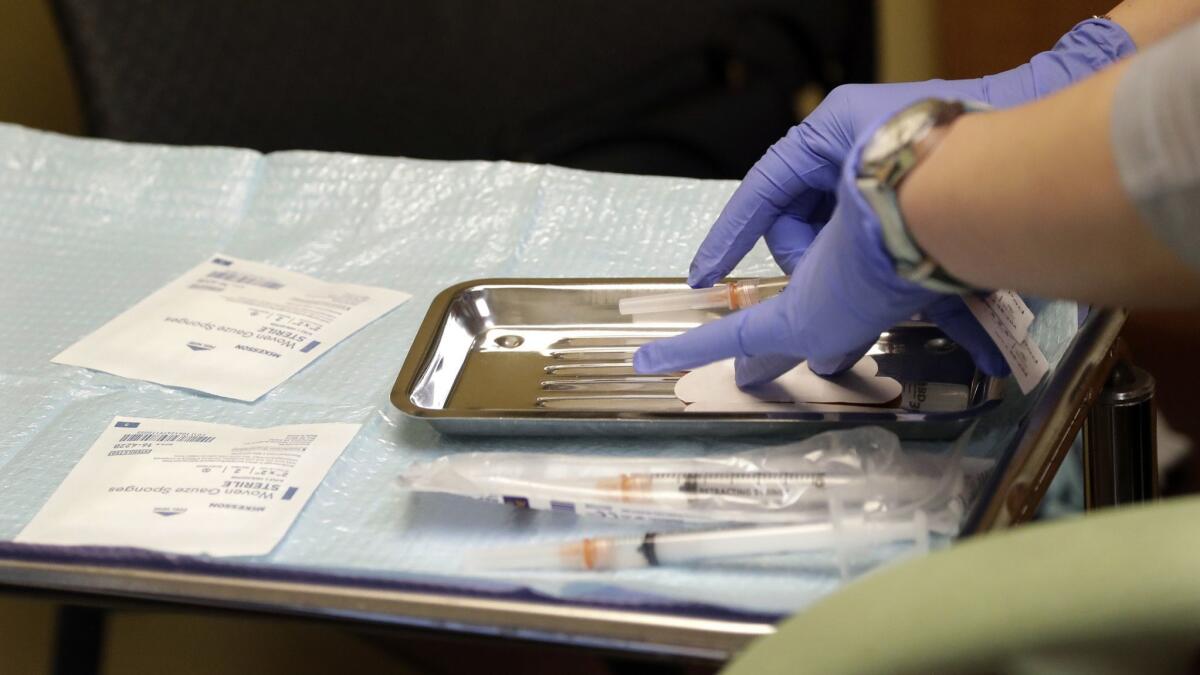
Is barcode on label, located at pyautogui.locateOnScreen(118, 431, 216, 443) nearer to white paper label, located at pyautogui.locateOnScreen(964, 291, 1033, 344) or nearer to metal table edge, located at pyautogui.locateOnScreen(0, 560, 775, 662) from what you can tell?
metal table edge, located at pyautogui.locateOnScreen(0, 560, 775, 662)

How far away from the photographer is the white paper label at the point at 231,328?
0.89 meters

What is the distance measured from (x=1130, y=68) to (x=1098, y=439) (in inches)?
17.0

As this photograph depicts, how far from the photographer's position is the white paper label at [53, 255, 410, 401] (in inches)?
35.2

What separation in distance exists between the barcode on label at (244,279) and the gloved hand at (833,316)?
385 millimetres

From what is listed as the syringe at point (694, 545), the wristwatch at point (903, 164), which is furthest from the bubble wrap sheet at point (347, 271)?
the wristwatch at point (903, 164)

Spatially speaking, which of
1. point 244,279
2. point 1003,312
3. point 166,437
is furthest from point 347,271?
point 1003,312

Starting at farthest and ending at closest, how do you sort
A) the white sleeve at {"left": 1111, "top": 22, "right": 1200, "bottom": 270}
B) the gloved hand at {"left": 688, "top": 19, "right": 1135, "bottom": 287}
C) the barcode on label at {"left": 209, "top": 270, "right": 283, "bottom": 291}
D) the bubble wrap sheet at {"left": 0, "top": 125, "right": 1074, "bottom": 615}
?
1. the barcode on label at {"left": 209, "top": 270, "right": 283, "bottom": 291}
2. the gloved hand at {"left": 688, "top": 19, "right": 1135, "bottom": 287}
3. the bubble wrap sheet at {"left": 0, "top": 125, "right": 1074, "bottom": 615}
4. the white sleeve at {"left": 1111, "top": 22, "right": 1200, "bottom": 270}

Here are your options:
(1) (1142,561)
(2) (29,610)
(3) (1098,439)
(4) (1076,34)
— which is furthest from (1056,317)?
(2) (29,610)

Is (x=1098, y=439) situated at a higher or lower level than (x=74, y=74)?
lower

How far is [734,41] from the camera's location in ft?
6.38

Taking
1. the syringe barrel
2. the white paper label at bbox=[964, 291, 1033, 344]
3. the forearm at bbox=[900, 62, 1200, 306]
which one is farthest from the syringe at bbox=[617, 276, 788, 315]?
the forearm at bbox=[900, 62, 1200, 306]

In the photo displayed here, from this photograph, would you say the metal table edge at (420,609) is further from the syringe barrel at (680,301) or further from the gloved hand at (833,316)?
the syringe barrel at (680,301)

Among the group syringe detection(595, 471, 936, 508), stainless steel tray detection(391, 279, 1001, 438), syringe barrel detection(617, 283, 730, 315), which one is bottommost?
syringe detection(595, 471, 936, 508)

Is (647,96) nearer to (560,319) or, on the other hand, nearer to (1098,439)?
(560,319)
